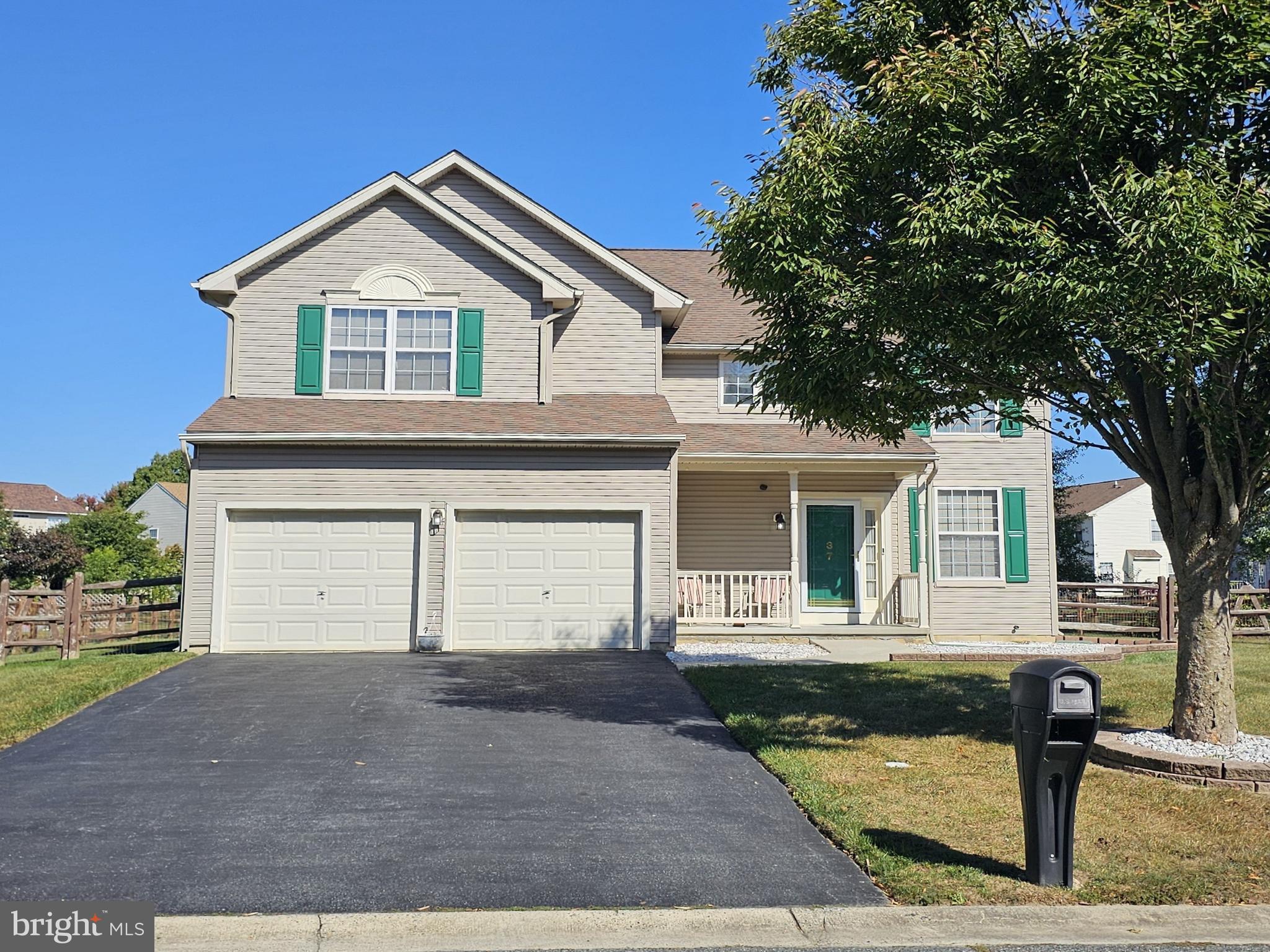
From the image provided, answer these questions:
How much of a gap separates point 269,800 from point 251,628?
8.43 m

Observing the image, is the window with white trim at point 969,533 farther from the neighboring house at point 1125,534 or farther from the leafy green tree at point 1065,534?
the neighboring house at point 1125,534

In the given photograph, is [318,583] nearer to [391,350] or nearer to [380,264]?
[391,350]

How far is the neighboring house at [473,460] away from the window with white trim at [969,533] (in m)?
0.47

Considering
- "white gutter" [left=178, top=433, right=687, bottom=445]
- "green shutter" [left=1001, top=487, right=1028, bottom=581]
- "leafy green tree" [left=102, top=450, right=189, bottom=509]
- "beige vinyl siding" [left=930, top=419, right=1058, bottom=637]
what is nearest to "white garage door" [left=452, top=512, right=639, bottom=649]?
"white gutter" [left=178, top=433, right=687, bottom=445]

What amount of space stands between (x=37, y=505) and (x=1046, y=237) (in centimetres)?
7517

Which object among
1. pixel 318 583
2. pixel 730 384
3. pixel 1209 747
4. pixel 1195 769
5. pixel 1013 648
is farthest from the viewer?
pixel 730 384

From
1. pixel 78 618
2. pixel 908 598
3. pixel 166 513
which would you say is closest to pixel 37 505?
pixel 166 513

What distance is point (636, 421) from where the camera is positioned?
15.7 metres

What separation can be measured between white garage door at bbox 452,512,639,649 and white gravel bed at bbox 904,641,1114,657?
4.55m

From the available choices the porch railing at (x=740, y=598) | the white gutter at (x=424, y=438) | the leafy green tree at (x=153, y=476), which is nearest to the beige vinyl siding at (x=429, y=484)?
the white gutter at (x=424, y=438)

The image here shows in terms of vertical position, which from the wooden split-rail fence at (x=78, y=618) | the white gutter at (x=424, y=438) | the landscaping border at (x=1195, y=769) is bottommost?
the landscaping border at (x=1195, y=769)

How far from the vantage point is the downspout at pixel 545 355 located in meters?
16.1

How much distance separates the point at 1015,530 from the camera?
19.1m

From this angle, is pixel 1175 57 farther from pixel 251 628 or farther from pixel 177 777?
pixel 251 628
